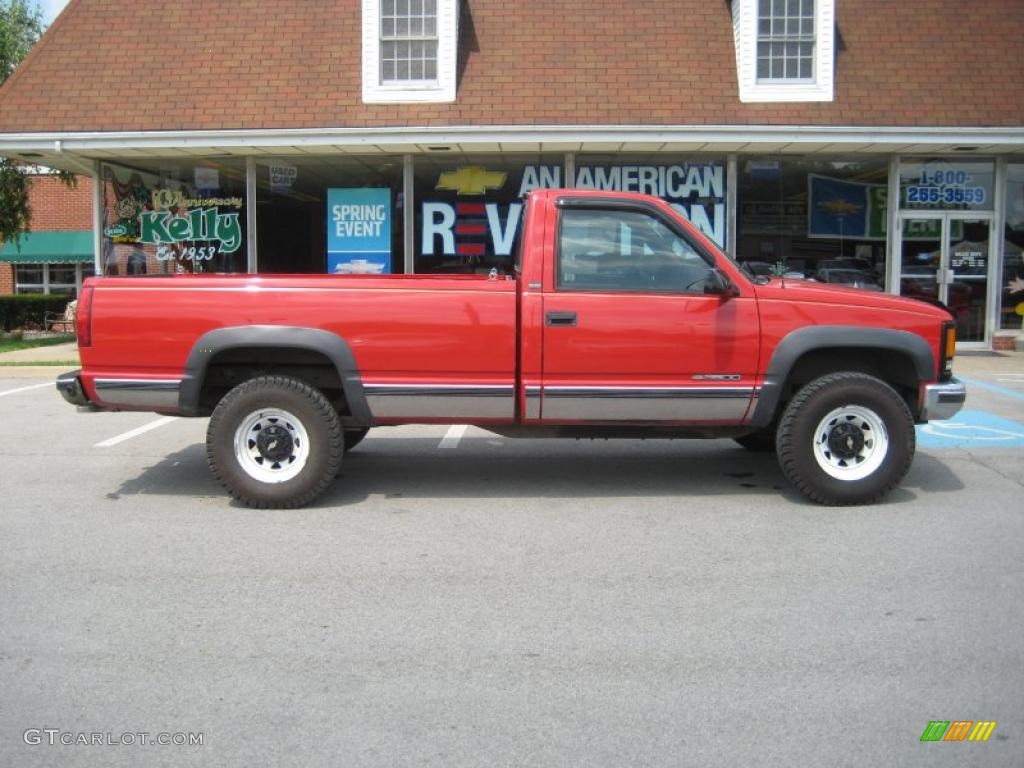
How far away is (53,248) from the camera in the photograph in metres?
27.5

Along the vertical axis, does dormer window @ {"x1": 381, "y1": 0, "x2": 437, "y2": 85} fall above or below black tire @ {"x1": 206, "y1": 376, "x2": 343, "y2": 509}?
above

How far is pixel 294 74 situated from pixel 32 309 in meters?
12.4

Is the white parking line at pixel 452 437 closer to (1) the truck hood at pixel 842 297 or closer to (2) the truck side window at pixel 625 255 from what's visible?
(2) the truck side window at pixel 625 255

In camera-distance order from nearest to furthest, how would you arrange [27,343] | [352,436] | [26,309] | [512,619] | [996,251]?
[512,619] < [352,436] < [996,251] < [27,343] < [26,309]

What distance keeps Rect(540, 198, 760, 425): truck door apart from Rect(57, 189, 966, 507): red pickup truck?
0.03 feet

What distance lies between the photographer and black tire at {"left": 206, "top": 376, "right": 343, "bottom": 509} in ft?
21.4

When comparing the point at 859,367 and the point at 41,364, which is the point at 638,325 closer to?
the point at 859,367

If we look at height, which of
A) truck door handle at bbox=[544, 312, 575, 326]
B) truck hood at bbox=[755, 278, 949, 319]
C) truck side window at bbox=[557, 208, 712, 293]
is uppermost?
truck side window at bbox=[557, 208, 712, 293]

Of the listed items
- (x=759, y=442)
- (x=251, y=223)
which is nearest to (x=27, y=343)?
(x=251, y=223)

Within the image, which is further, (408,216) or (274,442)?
(408,216)

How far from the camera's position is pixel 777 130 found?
14070mm

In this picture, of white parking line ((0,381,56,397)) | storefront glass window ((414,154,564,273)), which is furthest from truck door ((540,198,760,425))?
storefront glass window ((414,154,564,273))

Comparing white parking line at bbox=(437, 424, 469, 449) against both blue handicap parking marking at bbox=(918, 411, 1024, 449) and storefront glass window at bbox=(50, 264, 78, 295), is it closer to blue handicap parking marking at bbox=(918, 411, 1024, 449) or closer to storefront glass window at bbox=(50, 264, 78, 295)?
blue handicap parking marking at bbox=(918, 411, 1024, 449)

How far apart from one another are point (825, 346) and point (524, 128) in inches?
332
